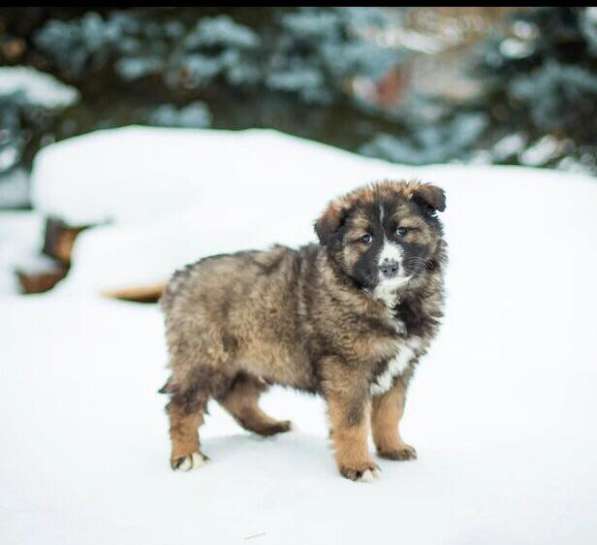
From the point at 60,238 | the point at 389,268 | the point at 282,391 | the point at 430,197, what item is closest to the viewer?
the point at 389,268

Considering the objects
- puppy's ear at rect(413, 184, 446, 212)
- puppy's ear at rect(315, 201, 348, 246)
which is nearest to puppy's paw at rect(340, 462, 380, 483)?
puppy's ear at rect(315, 201, 348, 246)

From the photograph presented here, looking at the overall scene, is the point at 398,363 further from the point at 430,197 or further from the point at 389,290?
the point at 430,197

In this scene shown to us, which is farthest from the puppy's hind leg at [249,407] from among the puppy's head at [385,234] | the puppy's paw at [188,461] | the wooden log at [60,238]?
the wooden log at [60,238]

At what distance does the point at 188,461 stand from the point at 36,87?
29.7ft

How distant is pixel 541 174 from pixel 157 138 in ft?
14.6

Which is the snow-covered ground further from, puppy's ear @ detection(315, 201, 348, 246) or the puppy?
puppy's ear @ detection(315, 201, 348, 246)

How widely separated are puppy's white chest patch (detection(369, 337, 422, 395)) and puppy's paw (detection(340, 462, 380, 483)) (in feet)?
1.14

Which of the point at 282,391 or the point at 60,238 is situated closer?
the point at 282,391

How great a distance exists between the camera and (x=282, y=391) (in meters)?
5.23

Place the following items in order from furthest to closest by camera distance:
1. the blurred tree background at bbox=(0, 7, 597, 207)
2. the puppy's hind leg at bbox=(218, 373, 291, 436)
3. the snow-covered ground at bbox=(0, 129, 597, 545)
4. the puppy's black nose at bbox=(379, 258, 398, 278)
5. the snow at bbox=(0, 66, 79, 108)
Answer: the snow at bbox=(0, 66, 79, 108) → the blurred tree background at bbox=(0, 7, 597, 207) → the puppy's hind leg at bbox=(218, 373, 291, 436) → the puppy's black nose at bbox=(379, 258, 398, 278) → the snow-covered ground at bbox=(0, 129, 597, 545)

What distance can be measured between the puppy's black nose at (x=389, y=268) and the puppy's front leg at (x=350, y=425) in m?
0.49

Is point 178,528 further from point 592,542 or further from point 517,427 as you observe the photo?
point 517,427

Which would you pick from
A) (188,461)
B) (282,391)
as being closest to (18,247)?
(282,391)

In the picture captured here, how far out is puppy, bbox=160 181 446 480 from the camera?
3369mm
